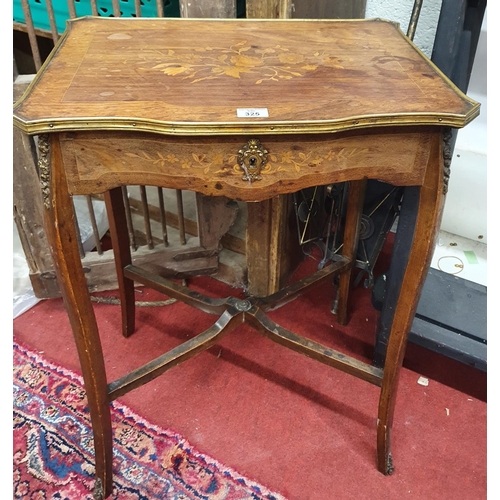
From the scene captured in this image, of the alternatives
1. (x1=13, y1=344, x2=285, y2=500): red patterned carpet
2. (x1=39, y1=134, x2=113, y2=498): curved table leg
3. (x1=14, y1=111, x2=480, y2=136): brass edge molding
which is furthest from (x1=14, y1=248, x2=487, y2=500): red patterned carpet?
(x1=14, y1=111, x2=480, y2=136): brass edge molding

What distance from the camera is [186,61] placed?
90 centimetres

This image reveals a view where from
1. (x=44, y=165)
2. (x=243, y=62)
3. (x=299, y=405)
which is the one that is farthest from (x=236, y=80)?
(x=299, y=405)

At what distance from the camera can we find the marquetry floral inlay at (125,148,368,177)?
2.47ft

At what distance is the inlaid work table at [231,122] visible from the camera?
2.37 feet

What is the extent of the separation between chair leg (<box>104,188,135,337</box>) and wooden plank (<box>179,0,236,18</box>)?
48cm

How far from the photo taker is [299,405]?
49.8 inches

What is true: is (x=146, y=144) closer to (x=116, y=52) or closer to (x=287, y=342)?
(x=116, y=52)

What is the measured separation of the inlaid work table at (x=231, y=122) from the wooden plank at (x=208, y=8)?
0.82 feet

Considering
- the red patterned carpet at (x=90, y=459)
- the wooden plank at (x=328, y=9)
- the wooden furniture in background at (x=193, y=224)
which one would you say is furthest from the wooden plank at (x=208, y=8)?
the red patterned carpet at (x=90, y=459)

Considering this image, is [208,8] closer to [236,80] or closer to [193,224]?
[236,80]

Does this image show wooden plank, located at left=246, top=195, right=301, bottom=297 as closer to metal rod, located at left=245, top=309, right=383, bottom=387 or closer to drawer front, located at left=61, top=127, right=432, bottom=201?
metal rod, located at left=245, top=309, right=383, bottom=387

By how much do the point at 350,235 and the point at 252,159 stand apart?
25.9 inches

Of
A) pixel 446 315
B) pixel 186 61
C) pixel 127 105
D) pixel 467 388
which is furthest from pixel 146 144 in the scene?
pixel 467 388

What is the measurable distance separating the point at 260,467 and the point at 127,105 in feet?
2.75
